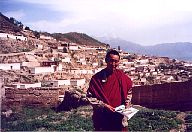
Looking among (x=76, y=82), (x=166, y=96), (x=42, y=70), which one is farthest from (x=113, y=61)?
(x=42, y=70)

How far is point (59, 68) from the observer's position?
19.6 meters

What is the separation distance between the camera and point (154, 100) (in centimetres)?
1126

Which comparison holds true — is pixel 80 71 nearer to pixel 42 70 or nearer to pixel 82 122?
pixel 42 70

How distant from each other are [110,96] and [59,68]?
53.0 ft

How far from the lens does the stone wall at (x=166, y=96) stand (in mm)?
10688

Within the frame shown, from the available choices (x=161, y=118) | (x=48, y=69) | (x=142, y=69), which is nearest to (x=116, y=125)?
(x=161, y=118)

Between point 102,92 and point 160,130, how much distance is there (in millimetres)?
5525

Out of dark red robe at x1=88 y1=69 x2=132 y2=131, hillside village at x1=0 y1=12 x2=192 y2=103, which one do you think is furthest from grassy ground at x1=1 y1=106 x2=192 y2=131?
dark red robe at x1=88 y1=69 x2=132 y2=131

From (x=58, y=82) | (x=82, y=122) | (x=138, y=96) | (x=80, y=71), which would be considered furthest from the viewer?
(x=80, y=71)

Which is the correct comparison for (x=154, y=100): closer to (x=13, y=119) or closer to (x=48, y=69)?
(x=13, y=119)

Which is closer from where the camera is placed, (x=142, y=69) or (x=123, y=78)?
(x=123, y=78)

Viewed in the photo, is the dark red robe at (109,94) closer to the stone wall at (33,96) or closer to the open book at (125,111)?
the open book at (125,111)

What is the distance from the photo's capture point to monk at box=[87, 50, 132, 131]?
3547 millimetres

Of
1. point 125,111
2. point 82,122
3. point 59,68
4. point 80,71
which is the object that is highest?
point 125,111
